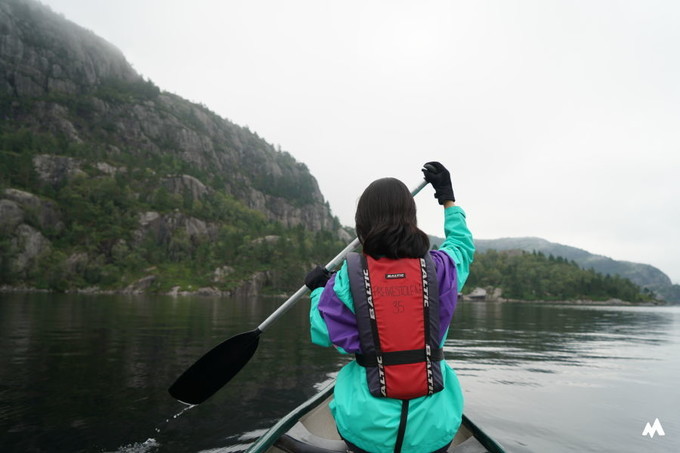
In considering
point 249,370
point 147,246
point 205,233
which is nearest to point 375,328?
point 249,370

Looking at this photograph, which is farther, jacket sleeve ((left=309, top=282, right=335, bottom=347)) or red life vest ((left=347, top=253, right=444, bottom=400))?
jacket sleeve ((left=309, top=282, right=335, bottom=347))

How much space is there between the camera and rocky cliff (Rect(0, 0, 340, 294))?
370 ft

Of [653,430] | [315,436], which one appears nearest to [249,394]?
[315,436]

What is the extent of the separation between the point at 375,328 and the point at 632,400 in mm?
13251

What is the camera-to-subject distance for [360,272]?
288cm

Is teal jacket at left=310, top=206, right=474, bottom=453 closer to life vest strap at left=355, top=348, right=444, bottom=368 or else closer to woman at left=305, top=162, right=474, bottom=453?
woman at left=305, top=162, right=474, bottom=453

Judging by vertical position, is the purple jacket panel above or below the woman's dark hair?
below

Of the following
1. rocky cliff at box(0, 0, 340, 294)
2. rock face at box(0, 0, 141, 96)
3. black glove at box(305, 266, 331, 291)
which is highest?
rock face at box(0, 0, 141, 96)

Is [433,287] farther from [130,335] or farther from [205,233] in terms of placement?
[205,233]

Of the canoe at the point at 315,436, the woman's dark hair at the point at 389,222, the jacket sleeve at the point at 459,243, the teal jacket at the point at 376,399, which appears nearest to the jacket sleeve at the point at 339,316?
the teal jacket at the point at 376,399

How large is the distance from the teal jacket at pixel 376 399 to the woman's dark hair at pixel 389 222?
0.78 feet

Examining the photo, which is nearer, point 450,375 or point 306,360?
point 450,375

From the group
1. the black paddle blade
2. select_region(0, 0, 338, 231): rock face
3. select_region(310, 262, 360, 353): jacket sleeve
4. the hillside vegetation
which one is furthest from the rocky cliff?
select_region(310, 262, 360, 353): jacket sleeve

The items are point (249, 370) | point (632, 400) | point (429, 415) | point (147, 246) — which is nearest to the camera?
point (429, 415)
